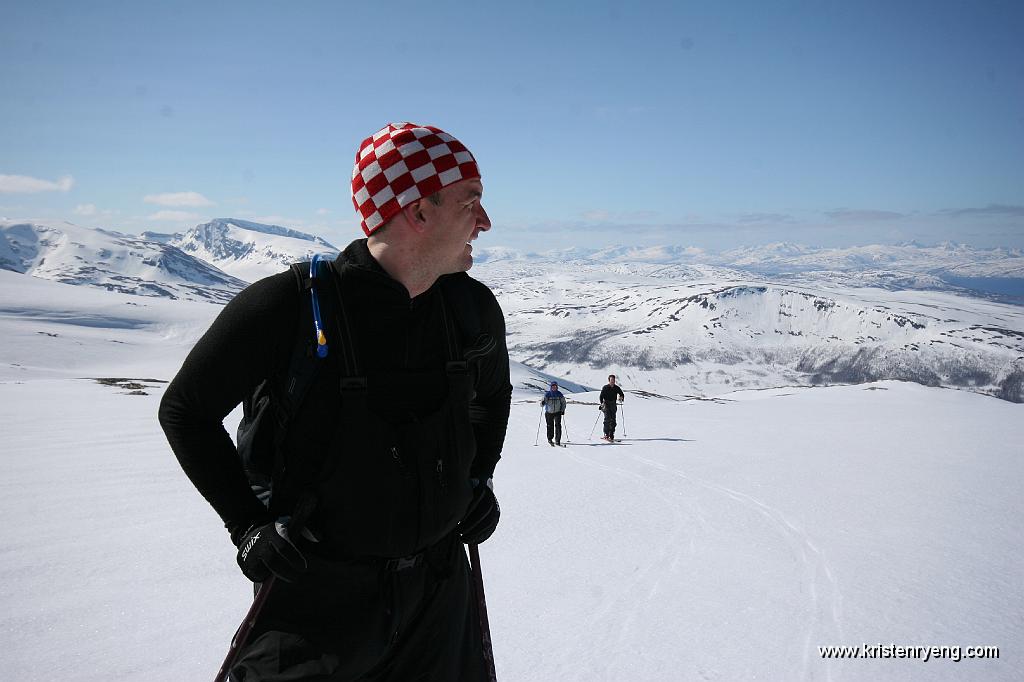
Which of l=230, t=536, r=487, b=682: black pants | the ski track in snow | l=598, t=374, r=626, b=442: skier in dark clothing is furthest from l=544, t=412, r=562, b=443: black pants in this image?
l=230, t=536, r=487, b=682: black pants

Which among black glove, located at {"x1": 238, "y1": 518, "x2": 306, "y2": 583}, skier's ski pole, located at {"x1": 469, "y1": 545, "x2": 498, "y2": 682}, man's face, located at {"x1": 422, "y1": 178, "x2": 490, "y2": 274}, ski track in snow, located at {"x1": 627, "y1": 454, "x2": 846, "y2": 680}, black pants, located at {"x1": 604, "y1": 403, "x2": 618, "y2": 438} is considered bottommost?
black pants, located at {"x1": 604, "y1": 403, "x2": 618, "y2": 438}

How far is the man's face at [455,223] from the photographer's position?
89.0 inches

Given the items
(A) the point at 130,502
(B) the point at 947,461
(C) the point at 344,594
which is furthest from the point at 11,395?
(B) the point at 947,461

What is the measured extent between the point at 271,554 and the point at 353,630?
0.41 metres

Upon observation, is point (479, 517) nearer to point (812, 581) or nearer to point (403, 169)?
point (403, 169)

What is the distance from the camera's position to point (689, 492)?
946 centimetres

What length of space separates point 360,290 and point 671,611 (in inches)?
156

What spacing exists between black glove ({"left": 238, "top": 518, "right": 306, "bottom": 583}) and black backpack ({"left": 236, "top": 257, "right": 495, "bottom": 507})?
0.53ft

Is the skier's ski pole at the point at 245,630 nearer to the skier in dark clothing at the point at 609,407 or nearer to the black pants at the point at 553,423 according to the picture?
the black pants at the point at 553,423

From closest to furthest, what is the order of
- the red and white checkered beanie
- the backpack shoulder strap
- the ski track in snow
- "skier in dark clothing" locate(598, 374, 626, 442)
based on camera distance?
the red and white checkered beanie → the backpack shoulder strap → the ski track in snow → "skier in dark clothing" locate(598, 374, 626, 442)

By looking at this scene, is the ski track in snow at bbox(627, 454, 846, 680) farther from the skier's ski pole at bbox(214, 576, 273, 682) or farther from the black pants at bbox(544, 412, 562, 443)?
the black pants at bbox(544, 412, 562, 443)

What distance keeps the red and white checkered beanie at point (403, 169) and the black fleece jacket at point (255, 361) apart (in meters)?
0.19

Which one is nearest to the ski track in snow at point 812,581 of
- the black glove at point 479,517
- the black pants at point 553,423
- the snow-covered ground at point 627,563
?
the snow-covered ground at point 627,563

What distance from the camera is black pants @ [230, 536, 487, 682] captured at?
6.54ft
